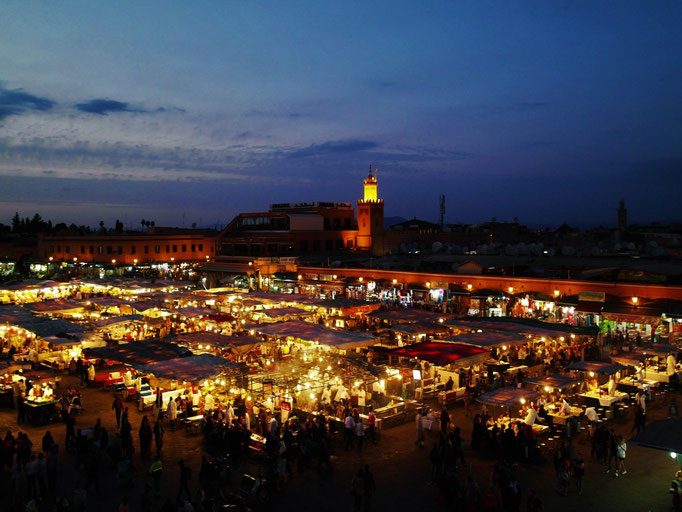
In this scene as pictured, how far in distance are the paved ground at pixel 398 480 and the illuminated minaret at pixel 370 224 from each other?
143 ft

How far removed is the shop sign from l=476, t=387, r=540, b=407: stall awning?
1253 cm

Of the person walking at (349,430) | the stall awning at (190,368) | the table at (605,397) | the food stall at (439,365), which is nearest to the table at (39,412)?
the stall awning at (190,368)

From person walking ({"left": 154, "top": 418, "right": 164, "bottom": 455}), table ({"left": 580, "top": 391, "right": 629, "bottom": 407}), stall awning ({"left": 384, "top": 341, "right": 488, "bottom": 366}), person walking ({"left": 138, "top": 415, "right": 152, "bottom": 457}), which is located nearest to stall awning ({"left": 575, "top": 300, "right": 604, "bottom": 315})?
table ({"left": 580, "top": 391, "right": 629, "bottom": 407})

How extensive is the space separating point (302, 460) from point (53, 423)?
7.08m

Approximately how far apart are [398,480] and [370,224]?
1826 inches

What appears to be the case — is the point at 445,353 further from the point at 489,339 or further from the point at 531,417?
the point at 531,417

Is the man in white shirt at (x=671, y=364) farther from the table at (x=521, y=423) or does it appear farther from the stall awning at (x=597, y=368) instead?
the table at (x=521, y=423)

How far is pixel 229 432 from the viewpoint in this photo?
40.7ft

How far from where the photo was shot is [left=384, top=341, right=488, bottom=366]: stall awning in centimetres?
1582

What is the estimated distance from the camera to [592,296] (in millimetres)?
24562

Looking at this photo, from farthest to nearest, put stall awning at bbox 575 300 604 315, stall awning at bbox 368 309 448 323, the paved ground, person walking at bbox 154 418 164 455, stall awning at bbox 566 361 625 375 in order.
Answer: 1. stall awning at bbox 575 300 604 315
2. stall awning at bbox 368 309 448 323
3. stall awning at bbox 566 361 625 375
4. person walking at bbox 154 418 164 455
5. the paved ground

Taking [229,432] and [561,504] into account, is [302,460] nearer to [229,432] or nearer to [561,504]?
[229,432]

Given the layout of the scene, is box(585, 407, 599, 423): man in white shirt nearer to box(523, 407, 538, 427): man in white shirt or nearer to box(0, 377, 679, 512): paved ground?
box(0, 377, 679, 512): paved ground

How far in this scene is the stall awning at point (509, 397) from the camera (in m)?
13.0
